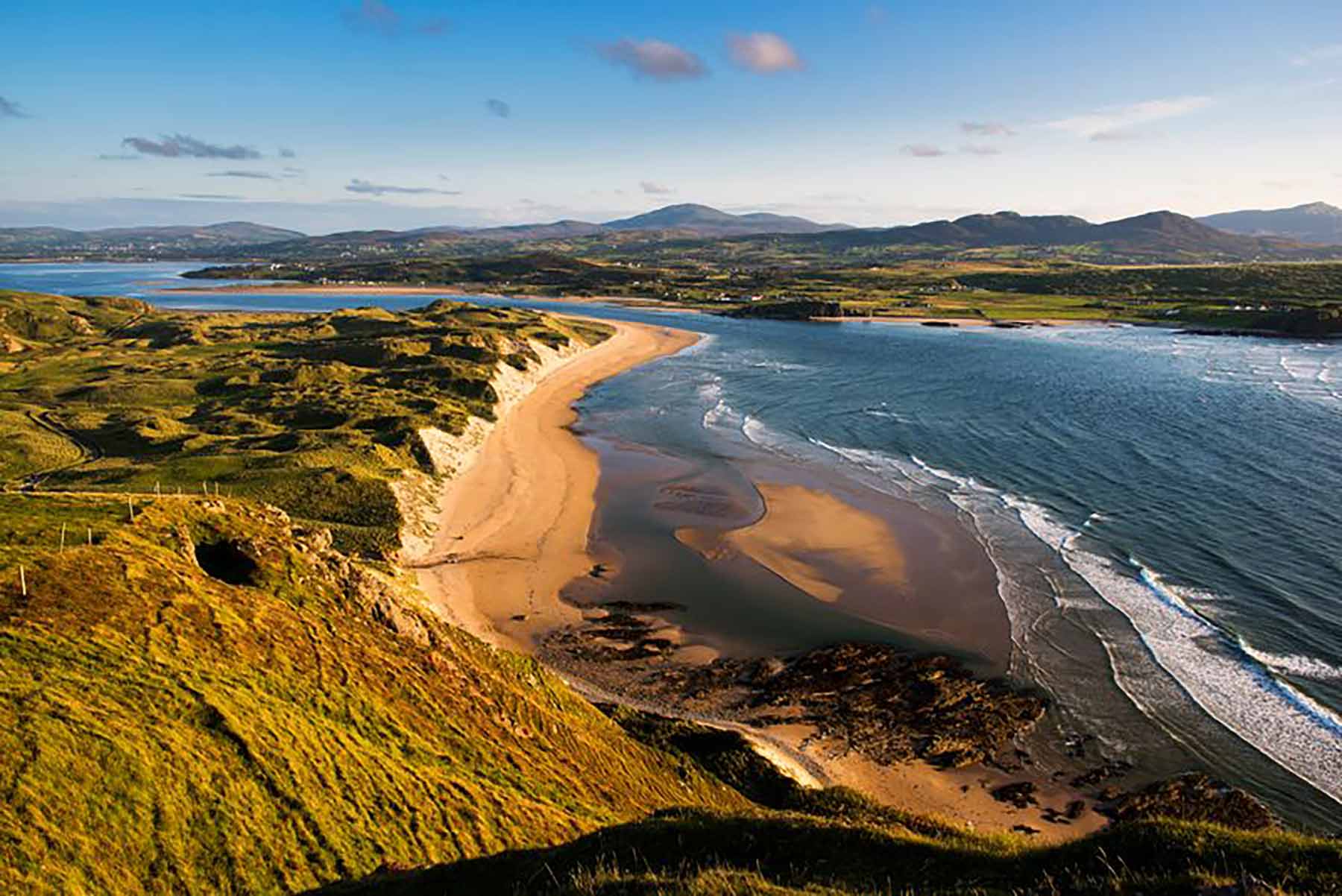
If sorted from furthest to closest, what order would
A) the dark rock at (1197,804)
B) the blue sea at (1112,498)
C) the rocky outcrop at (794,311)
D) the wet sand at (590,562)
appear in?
the rocky outcrop at (794,311), the blue sea at (1112,498), the wet sand at (590,562), the dark rock at (1197,804)

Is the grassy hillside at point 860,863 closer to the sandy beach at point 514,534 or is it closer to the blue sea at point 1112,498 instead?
the blue sea at point 1112,498

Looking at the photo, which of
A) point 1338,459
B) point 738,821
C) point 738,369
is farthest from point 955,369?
point 738,821

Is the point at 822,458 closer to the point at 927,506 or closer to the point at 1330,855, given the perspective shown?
the point at 927,506

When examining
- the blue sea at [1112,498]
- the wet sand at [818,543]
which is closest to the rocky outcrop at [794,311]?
the blue sea at [1112,498]

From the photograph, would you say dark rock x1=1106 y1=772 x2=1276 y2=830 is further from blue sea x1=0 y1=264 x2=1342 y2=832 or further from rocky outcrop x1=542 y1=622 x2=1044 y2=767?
rocky outcrop x1=542 y1=622 x2=1044 y2=767

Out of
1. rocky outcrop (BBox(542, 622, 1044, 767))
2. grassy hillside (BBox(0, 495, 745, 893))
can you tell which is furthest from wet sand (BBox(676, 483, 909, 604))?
grassy hillside (BBox(0, 495, 745, 893))

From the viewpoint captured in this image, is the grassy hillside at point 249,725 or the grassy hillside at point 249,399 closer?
the grassy hillside at point 249,725
